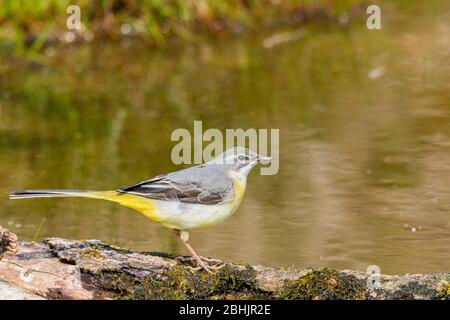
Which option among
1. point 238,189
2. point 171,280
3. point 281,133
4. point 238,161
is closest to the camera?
point 171,280

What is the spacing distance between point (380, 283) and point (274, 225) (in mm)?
2527

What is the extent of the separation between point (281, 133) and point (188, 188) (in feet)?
14.9

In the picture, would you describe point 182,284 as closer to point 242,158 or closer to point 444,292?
point 242,158

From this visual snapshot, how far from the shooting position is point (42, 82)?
1281 centimetres

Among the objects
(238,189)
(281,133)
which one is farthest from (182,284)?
(281,133)

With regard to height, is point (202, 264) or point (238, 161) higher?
point (238, 161)

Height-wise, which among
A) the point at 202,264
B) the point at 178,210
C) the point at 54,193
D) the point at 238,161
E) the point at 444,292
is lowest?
the point at 444,292

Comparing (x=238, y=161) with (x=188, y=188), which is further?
(x=238, y=161)

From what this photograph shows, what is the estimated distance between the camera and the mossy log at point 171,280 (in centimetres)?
570

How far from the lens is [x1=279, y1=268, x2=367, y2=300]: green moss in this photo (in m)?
5.69

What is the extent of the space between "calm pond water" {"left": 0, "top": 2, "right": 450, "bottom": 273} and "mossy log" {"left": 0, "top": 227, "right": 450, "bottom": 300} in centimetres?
156

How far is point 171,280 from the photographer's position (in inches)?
230

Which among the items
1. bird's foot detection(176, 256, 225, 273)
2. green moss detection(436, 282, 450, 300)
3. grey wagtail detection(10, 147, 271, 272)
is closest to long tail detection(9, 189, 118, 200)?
grey wagtail detection(10, 147, 271, 272)
